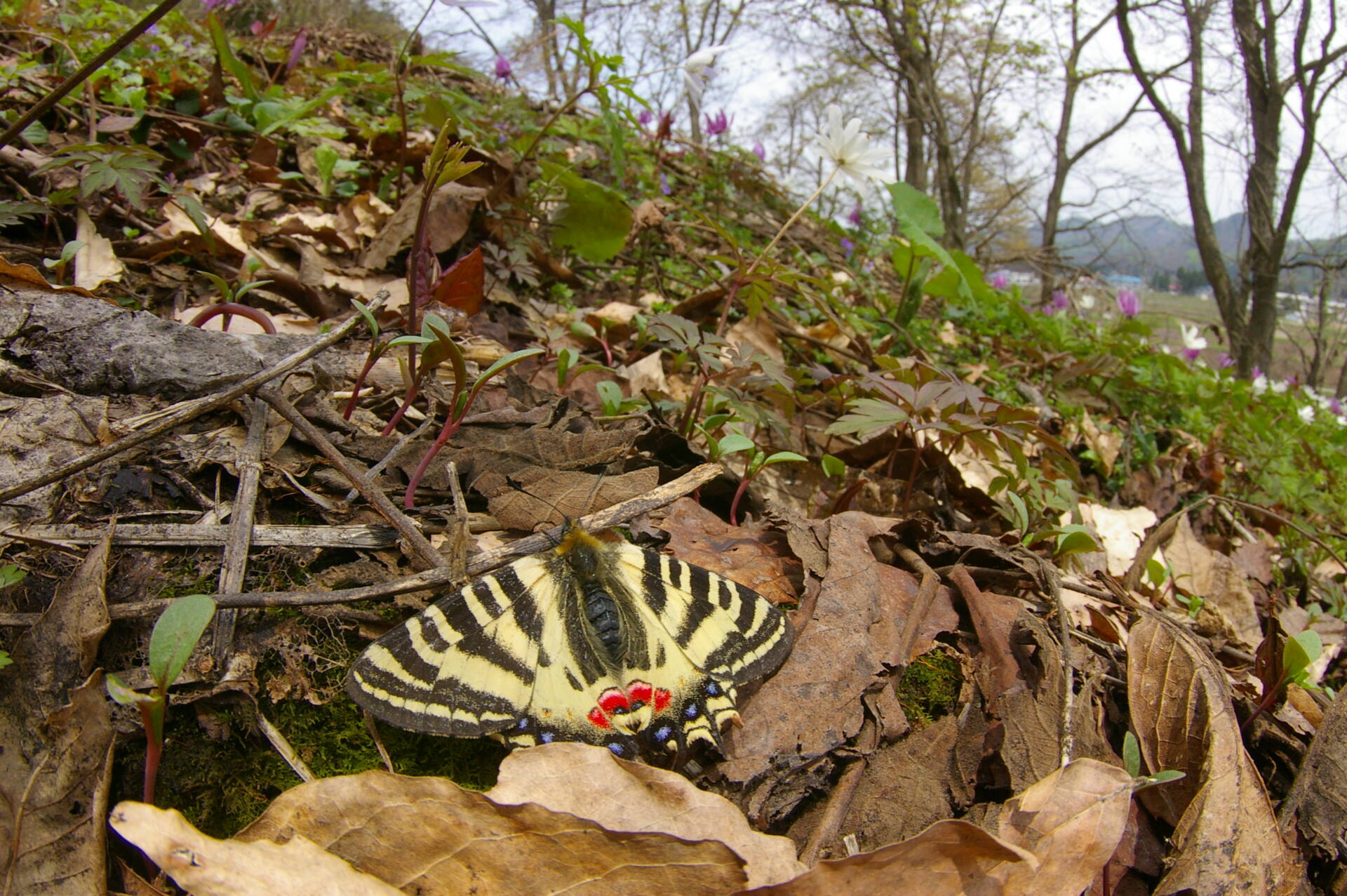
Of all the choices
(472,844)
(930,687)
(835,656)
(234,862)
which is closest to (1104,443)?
(930,687)

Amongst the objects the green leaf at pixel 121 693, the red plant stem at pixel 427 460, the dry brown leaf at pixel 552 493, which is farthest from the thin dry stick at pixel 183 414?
the green leaf at pixel 121 693

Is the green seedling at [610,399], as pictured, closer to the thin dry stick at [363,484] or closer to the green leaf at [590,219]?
the thin dry stick at [363,484]

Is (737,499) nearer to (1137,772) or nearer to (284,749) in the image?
(1137,772)

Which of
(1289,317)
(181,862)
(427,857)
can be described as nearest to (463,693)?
(427,857)

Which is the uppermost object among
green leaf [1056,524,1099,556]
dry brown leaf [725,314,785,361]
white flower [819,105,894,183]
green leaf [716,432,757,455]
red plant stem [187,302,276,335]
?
white flower [819,105,894,183]

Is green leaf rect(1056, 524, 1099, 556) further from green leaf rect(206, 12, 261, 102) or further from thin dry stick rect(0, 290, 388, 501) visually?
green leaf rect(206, 12, 261, 102)

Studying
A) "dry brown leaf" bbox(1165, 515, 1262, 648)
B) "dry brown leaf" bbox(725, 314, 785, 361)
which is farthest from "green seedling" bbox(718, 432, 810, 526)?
"dry brown leaf" bbox(1165, 515, 1262, 648)
